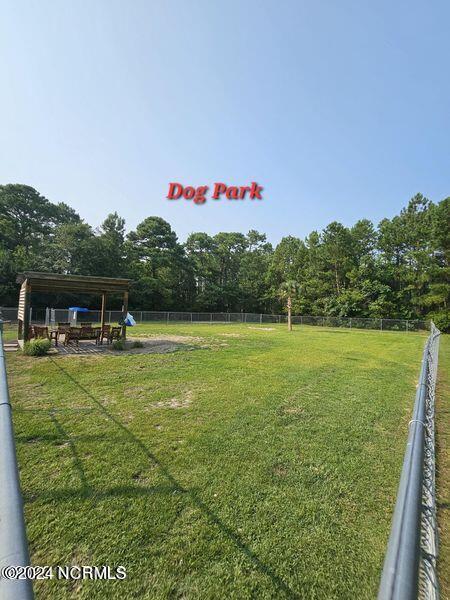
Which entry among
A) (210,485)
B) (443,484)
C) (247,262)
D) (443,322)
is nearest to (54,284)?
(210,485)

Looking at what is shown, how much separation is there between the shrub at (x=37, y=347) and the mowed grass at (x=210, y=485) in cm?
339

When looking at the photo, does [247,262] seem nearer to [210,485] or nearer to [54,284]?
[54,284]

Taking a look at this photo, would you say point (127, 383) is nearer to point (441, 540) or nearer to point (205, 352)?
point (205, 352)

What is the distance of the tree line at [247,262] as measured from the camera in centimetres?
3359

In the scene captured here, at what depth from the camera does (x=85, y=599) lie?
1.94 metres

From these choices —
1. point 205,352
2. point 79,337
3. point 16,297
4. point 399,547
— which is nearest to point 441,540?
point 399,547

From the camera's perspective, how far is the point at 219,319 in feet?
132

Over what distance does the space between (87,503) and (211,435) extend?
182cm

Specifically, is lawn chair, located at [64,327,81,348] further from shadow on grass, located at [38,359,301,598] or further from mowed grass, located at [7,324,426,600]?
shadow on grass, located at [38,359,301,598]

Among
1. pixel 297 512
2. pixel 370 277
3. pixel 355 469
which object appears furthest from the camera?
pixel 370 277

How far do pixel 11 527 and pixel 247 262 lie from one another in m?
56.9

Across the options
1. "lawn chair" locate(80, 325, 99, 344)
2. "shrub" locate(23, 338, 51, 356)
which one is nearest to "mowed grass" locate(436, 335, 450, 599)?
"shrub" locate(23, 338, 51, 356)

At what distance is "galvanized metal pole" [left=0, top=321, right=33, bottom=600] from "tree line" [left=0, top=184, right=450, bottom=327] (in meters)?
33.8

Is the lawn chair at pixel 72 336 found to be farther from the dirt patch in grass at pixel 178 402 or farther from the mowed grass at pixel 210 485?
the dirt patch in grass at pixel 178 402
